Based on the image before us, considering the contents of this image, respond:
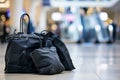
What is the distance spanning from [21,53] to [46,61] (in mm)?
457

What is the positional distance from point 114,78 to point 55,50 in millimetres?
1001

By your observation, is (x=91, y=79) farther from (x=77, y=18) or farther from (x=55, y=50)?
(x=77, y=18)

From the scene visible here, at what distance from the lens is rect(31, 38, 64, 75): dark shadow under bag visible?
5043 millimetres

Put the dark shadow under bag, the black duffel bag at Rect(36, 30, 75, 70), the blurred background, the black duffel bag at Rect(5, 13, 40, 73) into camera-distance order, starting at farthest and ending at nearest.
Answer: the blurred background < the black duffel bag at Rect(36, 30, 75, 70) < the black duffel bag at Rect(5, 13, 40, 73) < the dark shadow under bag

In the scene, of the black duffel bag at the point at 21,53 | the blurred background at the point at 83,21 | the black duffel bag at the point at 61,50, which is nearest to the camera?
the black duffel bag at the point at 21,53

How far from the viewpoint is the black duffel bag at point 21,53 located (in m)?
5.26

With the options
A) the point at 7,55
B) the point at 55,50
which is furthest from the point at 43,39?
the point at 7,55

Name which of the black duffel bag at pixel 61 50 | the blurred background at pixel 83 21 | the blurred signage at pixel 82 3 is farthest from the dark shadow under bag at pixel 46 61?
the blurred signage at pixel 82 3

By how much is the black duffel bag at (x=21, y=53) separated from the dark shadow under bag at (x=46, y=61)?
0.15m

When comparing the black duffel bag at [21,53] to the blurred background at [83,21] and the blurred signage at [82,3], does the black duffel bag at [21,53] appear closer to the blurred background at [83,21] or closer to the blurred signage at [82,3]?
the blurred background at [83,21]

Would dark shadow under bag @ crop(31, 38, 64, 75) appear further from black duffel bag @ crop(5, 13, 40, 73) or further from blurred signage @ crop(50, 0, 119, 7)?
blurred signage @ crop(50, 0, 119, 7)

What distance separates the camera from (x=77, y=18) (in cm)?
3778

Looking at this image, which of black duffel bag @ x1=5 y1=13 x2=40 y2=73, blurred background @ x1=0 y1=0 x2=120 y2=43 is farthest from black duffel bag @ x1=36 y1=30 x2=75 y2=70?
blurred background @ x1=0 y1=0 x2=120 y2=43

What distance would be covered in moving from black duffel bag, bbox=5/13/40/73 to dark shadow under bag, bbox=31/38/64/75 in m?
0.15
